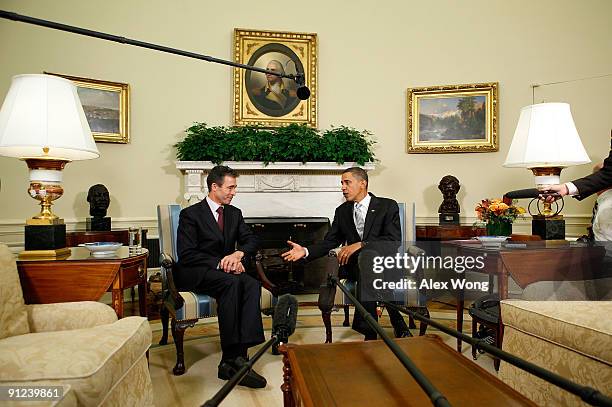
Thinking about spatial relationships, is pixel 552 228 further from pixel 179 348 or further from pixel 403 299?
pixel 179 348

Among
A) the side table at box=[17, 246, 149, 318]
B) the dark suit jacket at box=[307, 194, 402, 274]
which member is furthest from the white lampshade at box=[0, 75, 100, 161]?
the dark suit jacket at box=[307, 194, 402, 274]

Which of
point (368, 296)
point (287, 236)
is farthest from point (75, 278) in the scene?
point (287, 236)

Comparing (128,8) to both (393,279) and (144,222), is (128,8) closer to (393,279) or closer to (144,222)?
(144,222)

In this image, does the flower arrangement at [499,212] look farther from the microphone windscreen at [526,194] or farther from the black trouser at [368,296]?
the black trouser at [368,296]

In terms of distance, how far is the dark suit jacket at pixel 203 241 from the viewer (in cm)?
328

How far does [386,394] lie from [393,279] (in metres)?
2.31

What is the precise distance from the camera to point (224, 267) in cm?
322

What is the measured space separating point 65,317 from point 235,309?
1.13 m

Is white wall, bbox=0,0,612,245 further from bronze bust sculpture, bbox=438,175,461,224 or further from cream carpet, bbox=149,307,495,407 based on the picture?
cream carpet, bbox=149,307,495,407

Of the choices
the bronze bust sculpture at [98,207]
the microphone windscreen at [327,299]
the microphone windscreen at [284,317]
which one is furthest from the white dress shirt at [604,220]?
the bronze bust sculpture at [98,207]

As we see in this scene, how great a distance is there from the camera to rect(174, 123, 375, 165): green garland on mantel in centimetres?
523

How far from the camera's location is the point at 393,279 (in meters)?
3.76

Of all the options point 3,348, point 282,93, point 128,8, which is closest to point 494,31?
point 282,93

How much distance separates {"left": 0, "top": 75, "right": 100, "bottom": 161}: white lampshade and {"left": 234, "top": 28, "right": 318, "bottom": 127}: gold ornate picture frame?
329 centimetres
